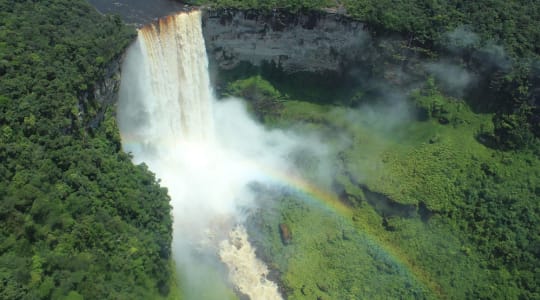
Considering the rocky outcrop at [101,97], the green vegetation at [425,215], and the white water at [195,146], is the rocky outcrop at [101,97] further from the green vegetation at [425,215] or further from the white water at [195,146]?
the green vegetation at [425,215]

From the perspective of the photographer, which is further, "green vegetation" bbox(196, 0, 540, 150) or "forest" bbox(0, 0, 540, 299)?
"green vegetation" bbox(196, 0, 540, 150)

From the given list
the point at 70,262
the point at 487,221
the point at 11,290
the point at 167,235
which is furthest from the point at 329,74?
the point at 11,290

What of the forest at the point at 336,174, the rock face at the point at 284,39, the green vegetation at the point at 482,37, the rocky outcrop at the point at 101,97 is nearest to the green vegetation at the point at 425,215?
the forest at the point at 336,174

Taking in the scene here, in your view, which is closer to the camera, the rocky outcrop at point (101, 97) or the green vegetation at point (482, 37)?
the rocky outcrop at point (101, 97)

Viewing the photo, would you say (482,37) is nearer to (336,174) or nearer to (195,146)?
(336,174)

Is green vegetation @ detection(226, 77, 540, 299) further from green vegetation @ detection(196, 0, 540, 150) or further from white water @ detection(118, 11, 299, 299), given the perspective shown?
white water @ detection(118, 11, 299, 299)

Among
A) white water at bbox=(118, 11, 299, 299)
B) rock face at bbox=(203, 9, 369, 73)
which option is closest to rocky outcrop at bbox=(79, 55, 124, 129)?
white water at bbox=(118, 11, 299, 299)
